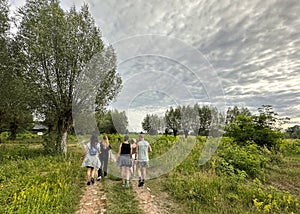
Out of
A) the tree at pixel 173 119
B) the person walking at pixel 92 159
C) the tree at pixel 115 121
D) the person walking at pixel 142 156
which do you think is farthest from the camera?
the tree at pixel 173 119

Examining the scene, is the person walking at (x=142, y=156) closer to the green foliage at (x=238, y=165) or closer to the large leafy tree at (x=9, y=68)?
the green foliage at (x=238, y=165)

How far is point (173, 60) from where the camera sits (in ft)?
34.1

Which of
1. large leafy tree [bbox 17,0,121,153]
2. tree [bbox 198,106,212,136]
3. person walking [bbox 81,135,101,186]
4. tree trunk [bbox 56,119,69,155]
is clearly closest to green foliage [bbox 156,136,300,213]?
tree [bbox 198,106,212,136]

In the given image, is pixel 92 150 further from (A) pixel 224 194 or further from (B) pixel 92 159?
(A) pixel 224 194

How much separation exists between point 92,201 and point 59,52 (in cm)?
1129

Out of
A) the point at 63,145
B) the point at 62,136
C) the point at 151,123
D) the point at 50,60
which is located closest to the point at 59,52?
the point at 50,60

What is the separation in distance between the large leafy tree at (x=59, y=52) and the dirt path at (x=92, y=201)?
847cm

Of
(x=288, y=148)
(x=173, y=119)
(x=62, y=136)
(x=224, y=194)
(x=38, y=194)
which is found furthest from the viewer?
(x=288, y=148)


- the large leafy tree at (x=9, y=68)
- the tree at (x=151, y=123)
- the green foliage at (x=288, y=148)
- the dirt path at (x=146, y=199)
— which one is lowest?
the dirt path at (x=146, y=199)

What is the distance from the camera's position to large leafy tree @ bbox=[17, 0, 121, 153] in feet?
44.7

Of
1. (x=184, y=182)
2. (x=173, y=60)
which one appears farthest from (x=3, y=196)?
(x=173, y=60)

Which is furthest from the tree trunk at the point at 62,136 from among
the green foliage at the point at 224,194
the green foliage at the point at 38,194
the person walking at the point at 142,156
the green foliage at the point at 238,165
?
the green foliage at the point at 238,165

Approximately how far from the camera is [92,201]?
6547mm

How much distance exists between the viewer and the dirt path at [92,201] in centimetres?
589
